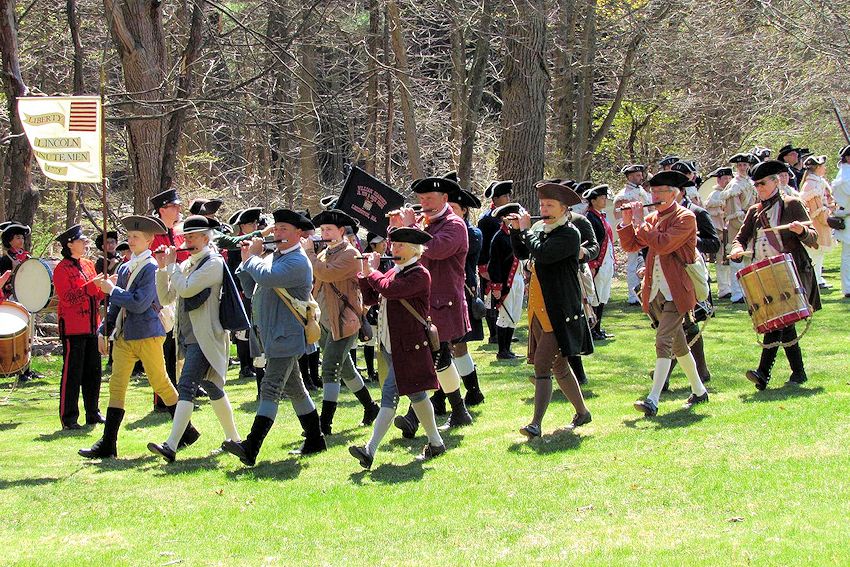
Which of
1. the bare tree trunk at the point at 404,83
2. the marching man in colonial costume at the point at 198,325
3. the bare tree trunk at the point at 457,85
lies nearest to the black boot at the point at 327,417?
the marching man in colonial costume at the point at 198,325

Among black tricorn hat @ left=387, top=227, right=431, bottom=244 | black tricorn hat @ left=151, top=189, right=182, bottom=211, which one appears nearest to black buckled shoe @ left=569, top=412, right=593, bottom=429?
black tricorn hat @ left=387, top=227, right=431, bottom=244

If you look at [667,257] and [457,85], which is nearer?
[667,257]

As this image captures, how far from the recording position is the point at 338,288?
1012 centimetres

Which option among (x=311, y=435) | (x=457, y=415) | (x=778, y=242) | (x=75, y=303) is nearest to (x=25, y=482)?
(x=311, y=435)

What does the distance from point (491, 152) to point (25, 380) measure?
53.3 ft

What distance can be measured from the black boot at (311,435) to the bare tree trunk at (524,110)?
10992 mm

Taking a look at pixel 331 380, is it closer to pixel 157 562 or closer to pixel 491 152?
pixel 157 562

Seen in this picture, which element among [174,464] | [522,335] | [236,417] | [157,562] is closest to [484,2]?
[522,335]

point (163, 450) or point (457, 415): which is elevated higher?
point (457, 415)

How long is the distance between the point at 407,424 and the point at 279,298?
1.55 metres

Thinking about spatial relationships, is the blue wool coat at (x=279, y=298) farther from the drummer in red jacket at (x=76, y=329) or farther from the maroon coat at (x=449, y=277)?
the drummer in red jacket at (x=76, y=329)

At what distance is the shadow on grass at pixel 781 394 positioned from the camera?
9.59 m

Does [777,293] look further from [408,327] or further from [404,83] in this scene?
[404,83]

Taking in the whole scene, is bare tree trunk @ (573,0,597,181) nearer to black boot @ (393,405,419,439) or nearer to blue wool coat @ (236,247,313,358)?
black boot @ (393,405,419,439)
